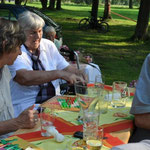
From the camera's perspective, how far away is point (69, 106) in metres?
2.37

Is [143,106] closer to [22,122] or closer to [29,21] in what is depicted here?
[22,122]

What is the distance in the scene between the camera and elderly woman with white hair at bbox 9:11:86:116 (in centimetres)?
278

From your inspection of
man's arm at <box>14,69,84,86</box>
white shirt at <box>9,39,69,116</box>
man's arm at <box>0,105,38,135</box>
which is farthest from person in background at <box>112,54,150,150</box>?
white shirt at <box>9,39,69,116</box>

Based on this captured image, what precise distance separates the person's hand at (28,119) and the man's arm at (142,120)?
72 centimetres

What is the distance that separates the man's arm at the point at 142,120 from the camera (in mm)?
1996

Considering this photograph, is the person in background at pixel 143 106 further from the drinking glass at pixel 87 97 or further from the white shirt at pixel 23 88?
the white shirt at pixel 23 88

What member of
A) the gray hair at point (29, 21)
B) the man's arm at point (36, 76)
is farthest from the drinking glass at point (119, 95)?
the gray hair at point (29, 21)

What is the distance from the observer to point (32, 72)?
2791mm

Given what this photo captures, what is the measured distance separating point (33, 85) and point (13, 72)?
24 cm

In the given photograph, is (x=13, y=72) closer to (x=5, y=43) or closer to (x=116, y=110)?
(x=5, y=43)

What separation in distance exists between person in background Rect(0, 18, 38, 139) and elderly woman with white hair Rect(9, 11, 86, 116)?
0.42 m

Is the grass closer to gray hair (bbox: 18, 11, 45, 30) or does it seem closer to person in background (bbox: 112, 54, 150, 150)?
gray hair (bbox: 18, 11, 45, 30)

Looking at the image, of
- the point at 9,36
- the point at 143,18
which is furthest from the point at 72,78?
the point at 143,18

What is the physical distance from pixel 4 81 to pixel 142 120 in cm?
116
